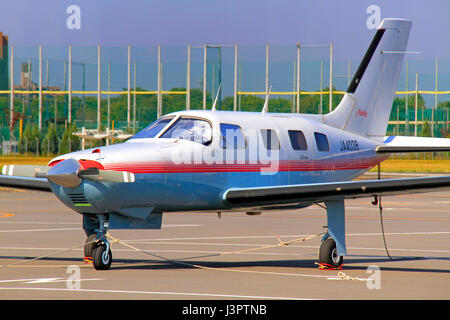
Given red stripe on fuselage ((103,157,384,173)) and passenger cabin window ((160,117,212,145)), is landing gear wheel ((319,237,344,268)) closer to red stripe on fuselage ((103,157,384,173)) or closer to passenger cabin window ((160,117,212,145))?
red stripe on fuselage ((103,157,384,173))

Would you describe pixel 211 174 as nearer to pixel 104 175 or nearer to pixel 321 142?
pixel 104 175

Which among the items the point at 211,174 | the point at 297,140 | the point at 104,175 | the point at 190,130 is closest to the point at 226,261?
the point at 211,174

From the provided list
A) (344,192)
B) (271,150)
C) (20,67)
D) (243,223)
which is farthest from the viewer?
(20,67)

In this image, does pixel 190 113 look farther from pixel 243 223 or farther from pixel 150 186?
pixel 243 223

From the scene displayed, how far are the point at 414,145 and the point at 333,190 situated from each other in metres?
4.02

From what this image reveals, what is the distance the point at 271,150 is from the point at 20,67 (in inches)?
3191

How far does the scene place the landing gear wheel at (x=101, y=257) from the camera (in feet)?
48.5

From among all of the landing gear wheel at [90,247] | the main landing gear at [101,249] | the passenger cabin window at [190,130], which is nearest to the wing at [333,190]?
the passenger cabin window at [190,130]

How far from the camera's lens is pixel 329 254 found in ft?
51.6

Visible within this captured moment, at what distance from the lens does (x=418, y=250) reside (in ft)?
62.6

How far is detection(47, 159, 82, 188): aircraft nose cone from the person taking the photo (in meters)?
13.9

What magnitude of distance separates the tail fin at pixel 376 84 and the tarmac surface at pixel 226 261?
2.92 meters

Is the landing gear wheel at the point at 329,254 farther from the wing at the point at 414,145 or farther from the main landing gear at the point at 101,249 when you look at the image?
the main landing gear at the point at 101,249
